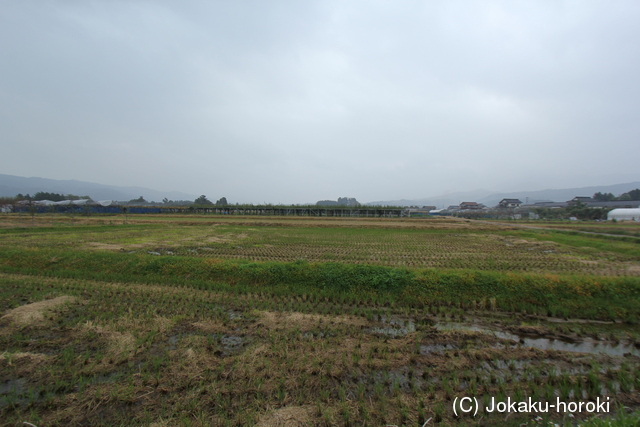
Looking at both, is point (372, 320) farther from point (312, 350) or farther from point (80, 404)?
point (80, 404)

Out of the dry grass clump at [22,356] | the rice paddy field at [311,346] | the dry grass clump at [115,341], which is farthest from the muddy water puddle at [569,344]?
the dry grass clump at [22,356]

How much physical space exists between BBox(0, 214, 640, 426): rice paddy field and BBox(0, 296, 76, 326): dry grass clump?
0.05 metres

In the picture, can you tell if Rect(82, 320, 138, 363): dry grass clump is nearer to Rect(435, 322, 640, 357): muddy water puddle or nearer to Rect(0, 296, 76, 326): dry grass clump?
Rect(0, 296, 76, 326): dry grass clump

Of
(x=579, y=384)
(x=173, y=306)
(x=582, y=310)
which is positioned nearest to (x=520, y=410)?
(x=579, y=384)

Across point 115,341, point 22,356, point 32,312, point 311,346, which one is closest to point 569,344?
point 311,346

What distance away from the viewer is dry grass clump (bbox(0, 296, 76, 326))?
20.1ft

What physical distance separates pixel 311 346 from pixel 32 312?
7154 millimetres

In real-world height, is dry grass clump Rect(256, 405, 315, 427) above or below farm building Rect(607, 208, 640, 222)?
below

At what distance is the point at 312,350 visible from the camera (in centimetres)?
503

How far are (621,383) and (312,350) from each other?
515 cm

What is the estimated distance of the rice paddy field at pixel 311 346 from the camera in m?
3.58

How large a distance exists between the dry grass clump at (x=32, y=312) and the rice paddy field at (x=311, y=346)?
5 cm

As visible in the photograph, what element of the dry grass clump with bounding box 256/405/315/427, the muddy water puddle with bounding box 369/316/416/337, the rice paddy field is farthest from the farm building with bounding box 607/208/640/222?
the dry grass clump with bounding box 256/405/315/427

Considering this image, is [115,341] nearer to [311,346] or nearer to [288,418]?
[311,346]
